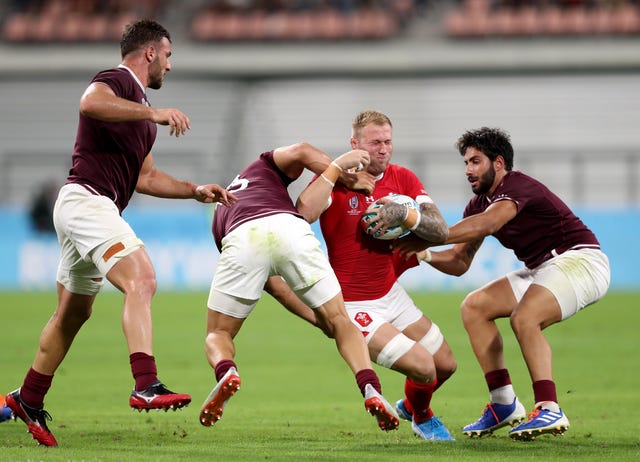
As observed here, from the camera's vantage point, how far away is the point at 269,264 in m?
7.27

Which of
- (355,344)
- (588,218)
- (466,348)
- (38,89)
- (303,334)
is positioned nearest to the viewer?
(355,344)

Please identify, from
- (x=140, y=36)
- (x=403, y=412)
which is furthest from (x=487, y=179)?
(x=140, y=36)

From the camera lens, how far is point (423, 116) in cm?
2909

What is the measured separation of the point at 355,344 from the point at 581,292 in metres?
1.97

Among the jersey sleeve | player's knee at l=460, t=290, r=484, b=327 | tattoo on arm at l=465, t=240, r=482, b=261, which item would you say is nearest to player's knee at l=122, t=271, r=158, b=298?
the jersey sleeve

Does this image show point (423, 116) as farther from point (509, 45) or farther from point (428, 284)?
point (428, 284)

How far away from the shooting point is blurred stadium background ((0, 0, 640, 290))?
2727 centimetres

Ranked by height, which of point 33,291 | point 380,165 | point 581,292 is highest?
point 380,165

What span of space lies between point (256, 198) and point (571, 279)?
248 cm

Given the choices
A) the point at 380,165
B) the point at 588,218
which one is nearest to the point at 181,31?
the point at 588,218

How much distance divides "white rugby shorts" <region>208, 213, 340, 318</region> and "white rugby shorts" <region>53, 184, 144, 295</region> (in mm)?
640

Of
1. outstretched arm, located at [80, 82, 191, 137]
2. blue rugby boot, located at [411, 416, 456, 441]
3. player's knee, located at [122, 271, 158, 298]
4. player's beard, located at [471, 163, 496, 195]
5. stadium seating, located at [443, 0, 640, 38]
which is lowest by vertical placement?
blue rugby boot, located at [411, 416, 456, 441]

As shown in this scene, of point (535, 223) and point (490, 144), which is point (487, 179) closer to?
point (490, 144)

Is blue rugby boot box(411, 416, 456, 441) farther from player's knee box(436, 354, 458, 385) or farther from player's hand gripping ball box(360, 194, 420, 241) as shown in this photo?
player's hand gripping ball box(360, 194, 420, 241)
